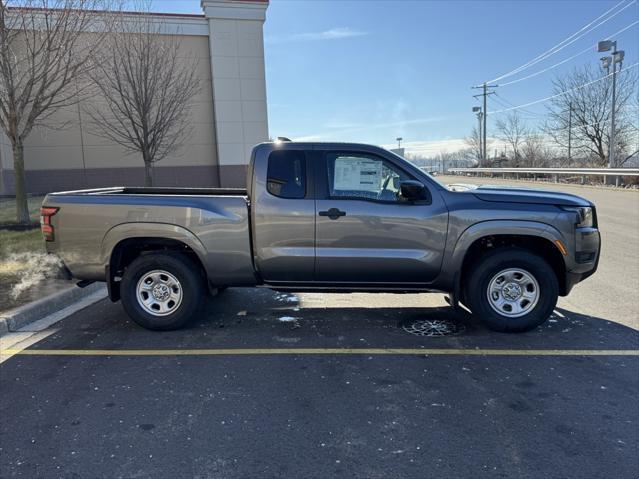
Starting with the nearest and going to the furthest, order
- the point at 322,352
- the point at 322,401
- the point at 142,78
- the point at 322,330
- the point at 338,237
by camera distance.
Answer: the point at 322,401, the point at 322,352, the point at 338,237, the point at 322,330, the point at 142,78

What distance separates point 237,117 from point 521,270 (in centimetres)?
1895

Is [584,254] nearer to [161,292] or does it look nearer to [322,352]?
[322,352]

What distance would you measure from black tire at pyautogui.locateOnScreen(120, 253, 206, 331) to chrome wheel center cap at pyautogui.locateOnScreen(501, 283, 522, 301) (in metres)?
3.19

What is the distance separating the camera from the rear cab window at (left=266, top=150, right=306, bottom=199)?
5090 millimetres

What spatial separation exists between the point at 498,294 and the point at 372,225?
1502 millimetres

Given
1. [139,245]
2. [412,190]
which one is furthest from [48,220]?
[412,190]

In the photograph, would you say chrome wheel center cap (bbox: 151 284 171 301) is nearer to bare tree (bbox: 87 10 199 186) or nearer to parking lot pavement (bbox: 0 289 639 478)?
parking lot pavement (bbox: 0 289 639 478)

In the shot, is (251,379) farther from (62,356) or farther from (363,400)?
(62,356)

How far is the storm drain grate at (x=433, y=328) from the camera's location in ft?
16.8

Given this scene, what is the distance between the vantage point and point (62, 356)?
4.58 meters

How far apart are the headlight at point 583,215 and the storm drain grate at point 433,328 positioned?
1.61 m

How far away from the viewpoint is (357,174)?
16.9ft

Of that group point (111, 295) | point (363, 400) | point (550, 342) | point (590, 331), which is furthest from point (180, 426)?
point (590, 331)

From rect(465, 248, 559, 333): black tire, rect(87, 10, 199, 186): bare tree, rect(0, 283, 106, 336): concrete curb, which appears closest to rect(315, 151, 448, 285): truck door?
rect(465, 248, 559, 333): black tire
